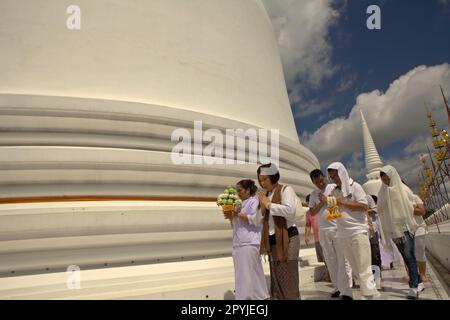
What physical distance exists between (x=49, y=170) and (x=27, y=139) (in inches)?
21.2

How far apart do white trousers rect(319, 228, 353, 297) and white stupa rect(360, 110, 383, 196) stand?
42.8 ft

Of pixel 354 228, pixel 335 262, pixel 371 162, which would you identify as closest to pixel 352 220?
pixel 354 228

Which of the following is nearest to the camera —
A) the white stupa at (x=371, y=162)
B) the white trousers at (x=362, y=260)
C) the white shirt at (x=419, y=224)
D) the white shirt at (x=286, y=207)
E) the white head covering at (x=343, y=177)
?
the white shirt at (x=286, y=207)

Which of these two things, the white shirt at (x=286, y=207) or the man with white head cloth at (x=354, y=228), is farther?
the man with white head cloth at (x=354, y=228)

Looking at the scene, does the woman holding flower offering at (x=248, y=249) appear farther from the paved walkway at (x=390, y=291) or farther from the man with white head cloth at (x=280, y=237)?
the paved walkway at (x=390, y=291)

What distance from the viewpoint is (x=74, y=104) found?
4172mm

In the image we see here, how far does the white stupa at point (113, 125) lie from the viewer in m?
3.47

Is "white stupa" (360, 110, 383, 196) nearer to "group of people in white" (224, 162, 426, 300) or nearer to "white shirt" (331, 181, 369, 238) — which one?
"group of people in white" (224, 162, 426, 300)

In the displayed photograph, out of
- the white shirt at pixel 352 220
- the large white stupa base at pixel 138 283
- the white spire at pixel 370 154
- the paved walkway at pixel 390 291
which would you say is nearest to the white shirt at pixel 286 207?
the white shirt at pixel 352 220

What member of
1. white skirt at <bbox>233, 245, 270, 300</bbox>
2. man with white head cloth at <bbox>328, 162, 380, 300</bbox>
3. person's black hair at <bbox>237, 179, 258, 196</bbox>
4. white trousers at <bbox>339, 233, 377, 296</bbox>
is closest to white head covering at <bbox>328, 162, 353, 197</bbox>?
man with white head cloth at <bbox>328, 162, 380, 300</bbox>

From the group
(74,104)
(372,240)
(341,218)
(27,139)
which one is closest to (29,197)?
(27,139)

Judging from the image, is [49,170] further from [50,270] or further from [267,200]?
[267,200]

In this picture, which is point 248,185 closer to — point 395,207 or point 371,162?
point 395,207

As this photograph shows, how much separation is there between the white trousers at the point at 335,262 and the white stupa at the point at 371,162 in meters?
13.0
